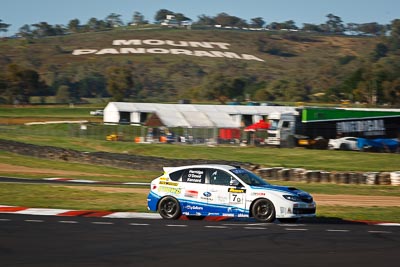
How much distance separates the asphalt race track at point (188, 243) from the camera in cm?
1118

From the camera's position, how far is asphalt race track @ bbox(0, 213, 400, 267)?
11.2 meters

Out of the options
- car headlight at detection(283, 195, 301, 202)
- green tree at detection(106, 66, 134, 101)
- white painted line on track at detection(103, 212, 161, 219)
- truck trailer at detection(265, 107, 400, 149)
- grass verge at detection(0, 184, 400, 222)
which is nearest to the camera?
car headlight at detection(283, 195, 301, 202)

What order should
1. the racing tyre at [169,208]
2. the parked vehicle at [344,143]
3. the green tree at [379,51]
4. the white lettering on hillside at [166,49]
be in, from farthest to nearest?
the green tree at [379,51] < the white lettering on hillside at [166,49] < the parked vehicle at [344,143] < the racing tyre at [169,208]

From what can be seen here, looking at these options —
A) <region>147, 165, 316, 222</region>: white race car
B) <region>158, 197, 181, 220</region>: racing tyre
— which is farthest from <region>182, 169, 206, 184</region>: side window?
<region>158, 197, 181, 220</region>: racing tyre

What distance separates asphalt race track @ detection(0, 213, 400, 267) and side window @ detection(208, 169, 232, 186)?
41.6 inches

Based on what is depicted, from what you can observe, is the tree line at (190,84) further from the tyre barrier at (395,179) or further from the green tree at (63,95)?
the tyre barrier at (395,179)

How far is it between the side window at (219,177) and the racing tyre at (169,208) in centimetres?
101

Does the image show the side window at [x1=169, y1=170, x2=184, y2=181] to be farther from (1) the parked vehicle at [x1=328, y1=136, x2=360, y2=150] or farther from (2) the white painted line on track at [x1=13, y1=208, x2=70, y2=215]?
(1) the parked vehicle at [x1=328, y1=136, x2=360, y2=150]

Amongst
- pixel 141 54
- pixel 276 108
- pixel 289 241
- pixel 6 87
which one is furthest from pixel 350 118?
pixel 141 54

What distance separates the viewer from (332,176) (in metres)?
32.1

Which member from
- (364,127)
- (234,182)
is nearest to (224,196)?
(234,182)

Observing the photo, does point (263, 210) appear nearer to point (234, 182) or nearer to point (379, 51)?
point (234, 182)

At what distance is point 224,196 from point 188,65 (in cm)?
A: 14731

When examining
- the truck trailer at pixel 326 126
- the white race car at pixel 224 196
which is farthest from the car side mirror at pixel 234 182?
the truck trailer at pixel 326 126
